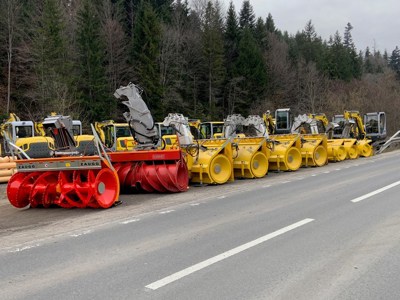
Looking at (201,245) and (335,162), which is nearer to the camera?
(201,245)

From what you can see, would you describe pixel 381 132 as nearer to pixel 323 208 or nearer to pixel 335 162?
pixel 335 162

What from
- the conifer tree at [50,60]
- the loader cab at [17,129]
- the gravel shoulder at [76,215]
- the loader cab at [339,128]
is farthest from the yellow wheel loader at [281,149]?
the conifer tree at [50,60]

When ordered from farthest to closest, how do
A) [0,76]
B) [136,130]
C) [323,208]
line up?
[0,76] < [136,130] < [323,208]

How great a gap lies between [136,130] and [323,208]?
6.29m

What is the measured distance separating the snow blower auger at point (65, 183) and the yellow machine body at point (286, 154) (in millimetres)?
8551

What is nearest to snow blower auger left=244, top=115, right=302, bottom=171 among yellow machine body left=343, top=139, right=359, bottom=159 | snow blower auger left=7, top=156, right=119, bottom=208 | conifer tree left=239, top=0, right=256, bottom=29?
yellow machine body left=343, top=139, right=359, bottom=159

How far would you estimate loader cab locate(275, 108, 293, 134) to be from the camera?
28578mm

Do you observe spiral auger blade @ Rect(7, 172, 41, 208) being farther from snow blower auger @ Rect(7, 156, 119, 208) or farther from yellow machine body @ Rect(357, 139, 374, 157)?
yellow machine body @ Rect(357, 139, 374, 157)

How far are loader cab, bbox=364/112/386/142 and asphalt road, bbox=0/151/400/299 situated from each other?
20.4 m

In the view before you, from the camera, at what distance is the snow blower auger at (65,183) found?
9.17 metres

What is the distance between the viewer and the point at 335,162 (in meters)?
20.6

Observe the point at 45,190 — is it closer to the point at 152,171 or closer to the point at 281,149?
the point at 152,171

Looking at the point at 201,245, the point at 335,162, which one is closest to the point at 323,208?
the point at 201,245

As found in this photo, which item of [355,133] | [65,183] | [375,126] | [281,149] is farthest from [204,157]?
[375,126]
